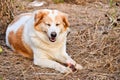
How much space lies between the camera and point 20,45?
17.3 feet

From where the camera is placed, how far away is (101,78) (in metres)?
4.46

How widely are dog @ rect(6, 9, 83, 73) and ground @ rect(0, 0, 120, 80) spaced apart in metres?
0.10

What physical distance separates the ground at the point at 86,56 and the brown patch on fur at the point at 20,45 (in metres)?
0.08

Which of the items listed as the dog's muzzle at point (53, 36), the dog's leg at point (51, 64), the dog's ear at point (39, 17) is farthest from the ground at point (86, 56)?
the dog's ear at point (39, 17)

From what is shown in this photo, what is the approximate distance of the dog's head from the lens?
4719 mm

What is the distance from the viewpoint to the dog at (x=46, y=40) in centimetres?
475

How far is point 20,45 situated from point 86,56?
87 cm

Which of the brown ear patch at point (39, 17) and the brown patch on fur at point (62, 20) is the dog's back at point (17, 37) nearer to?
the brown ear patch at point (39, 17)

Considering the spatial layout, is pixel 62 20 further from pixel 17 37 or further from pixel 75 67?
pixel 17 37

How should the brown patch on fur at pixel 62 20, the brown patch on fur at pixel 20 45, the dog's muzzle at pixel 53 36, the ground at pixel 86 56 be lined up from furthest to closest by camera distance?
1. the brown patch on fur at pixel 20 45
2. the brown patch on fur at pixel 62 20
3. the dog's muzzle at pixel 53 36
4. the ground at pixel 86 56

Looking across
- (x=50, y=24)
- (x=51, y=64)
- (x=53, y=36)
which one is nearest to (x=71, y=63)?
(x=51, y=64)

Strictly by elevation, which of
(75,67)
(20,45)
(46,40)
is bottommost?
(75,67)

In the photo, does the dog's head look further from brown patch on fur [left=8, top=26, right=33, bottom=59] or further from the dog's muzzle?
brown patch on fur [left=8, top=26, right=33, bottom=59]

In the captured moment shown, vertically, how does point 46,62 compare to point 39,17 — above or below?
below
